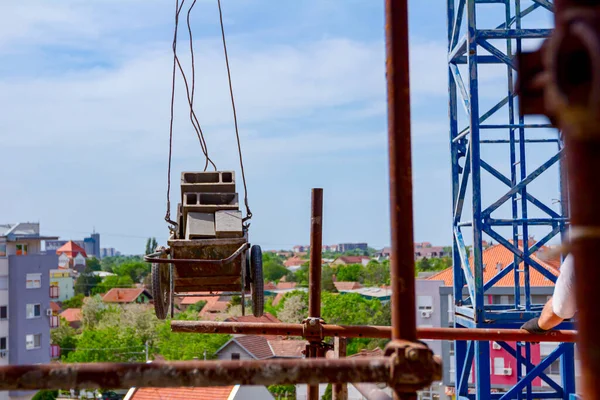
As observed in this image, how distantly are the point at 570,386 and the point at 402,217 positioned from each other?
7888 millimetres

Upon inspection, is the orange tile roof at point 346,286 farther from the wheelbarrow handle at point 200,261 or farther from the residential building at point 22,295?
the wheelbarrow handle at point 200,261

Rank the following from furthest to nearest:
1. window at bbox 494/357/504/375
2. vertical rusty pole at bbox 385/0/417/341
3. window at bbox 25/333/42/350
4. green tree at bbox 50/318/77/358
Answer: green tree at bbox 50/318/77/358 → window at bbox 25/333/42/350 → window at bbox 494/357/504/375 → vertical rusty pole at bbox 385/0/417/341

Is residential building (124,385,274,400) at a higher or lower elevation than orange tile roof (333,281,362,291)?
higher

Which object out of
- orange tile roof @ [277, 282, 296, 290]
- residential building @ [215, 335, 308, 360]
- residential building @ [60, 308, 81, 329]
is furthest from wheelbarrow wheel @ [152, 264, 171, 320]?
orange tile roof @ [277, 282, 296, 290]

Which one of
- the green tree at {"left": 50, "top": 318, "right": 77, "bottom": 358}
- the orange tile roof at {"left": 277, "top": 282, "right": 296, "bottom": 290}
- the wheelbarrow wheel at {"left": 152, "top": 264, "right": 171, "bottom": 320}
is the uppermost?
the wheelbarrow wheel at {"left": 152, "top": 264, "right": 171, "bottom": 320}

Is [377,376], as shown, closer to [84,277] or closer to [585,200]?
[585,200]

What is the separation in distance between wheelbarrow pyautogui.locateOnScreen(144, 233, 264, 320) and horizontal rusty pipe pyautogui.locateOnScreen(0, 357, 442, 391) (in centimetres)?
312

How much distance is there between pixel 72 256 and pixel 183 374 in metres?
153

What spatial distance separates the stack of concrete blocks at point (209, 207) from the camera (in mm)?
6094

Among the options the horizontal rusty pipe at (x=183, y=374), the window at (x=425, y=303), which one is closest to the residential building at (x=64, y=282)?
the window at (x=425, y=303)

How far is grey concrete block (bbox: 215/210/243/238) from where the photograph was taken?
6055 millimetres

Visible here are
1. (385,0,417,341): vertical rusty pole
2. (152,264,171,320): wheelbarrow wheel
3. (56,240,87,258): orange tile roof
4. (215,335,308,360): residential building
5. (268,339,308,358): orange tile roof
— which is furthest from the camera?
(56,240,87,258): orange tile roof

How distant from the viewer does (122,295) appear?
95938mm

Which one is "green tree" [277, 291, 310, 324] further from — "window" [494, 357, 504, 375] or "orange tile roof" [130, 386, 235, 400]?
"orange tile roof" [130, 386, 235, 400]
